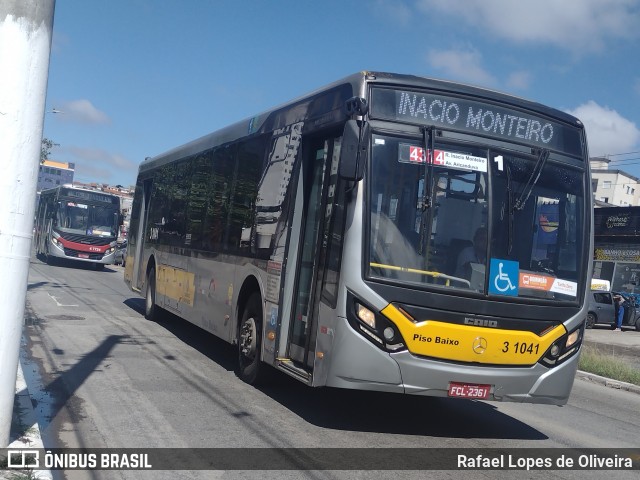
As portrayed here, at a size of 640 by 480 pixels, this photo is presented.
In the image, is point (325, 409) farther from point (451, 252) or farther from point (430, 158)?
point (430, 158)

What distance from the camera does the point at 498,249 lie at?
21.9 feet

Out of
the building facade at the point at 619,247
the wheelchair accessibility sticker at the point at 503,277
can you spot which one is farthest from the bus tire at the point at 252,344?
the building facade at the point at 619,247

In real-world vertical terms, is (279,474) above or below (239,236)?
below

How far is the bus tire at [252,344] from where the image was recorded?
27.9ft

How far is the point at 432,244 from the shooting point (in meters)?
6.50

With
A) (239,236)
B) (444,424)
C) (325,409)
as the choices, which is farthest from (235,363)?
(444,424)

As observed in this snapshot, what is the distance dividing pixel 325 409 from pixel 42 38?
15.9ft

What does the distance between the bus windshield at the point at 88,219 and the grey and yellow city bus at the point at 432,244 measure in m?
25.9

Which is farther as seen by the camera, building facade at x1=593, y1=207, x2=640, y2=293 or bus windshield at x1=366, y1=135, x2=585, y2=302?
building facade at x1=593, y1=207, x2=640, y2=293

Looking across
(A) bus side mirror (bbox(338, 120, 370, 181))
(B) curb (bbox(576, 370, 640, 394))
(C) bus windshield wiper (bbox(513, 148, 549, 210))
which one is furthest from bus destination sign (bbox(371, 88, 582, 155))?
(B) curb (bbox(576, 370, 640, 394))

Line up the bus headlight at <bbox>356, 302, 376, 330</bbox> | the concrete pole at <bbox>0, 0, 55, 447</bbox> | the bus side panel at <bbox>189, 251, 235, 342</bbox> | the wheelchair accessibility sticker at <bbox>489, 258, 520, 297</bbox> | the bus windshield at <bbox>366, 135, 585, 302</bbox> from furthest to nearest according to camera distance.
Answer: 1. the bus side panel at <bbox>189, 251, 235, 342</bbox>
2. the wheelchair accessibility sticker at <bbox>489, 258, 520, 297</bbox>
3. the bus windshield at <bbox>366, 135, 585, 302</bbox>
4. the bus headlight at <bbox>356, 302, 376, 330</bbox>
5. the concrete pole at <bbox>0, 0, 55, 447</bbox>

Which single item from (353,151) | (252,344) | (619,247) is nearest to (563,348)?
(353,151)

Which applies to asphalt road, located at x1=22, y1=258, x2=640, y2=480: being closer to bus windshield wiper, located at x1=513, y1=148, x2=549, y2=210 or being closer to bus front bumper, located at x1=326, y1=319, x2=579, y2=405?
bus front bumper, located at x1=326, y1=319, x2=579, y2=405

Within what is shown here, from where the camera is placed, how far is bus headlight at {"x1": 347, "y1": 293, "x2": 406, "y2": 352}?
250 inches
